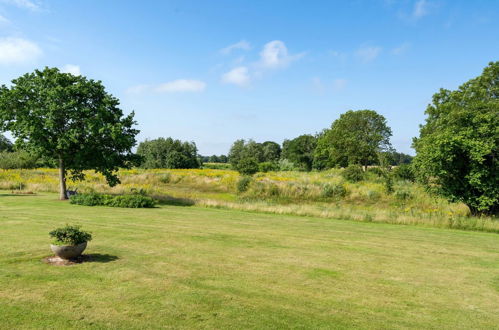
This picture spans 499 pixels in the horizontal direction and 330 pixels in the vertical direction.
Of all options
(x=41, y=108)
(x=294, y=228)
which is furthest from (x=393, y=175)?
(x=41, y=108)

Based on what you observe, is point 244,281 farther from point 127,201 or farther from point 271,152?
point 271,152

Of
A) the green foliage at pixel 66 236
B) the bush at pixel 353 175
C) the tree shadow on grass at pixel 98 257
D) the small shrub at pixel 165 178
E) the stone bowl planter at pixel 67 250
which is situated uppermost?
the bush at pixel 353 175

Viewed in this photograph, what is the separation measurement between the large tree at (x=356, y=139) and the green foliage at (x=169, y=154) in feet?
103

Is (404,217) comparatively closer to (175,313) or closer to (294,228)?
(294,228)

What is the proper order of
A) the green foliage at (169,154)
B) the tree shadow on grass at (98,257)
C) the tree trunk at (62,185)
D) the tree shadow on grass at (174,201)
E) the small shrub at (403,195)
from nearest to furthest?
1. the tree shadow on grass at (98,257)
2. the tree trunk at (62,185)
3. the tree shadow on grass at (174,201)
4. the small shrub at (403,195)
5. the green foliage at (169,154)

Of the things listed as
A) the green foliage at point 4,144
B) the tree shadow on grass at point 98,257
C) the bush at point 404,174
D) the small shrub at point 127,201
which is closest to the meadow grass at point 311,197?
the bush at point 404,174

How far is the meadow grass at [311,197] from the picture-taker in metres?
23.0

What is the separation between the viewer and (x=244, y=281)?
889cm

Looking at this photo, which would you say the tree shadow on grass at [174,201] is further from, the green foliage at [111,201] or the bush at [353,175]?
the bush at [353,175]

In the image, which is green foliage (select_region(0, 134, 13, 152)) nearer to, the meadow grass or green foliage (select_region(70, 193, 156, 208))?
the meadow grass

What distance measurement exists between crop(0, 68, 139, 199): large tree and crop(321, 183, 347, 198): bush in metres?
19.7

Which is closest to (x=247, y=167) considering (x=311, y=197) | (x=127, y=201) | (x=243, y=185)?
(x=243, y=185)

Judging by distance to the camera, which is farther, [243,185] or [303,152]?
[303,152]

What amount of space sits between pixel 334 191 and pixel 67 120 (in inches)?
999
